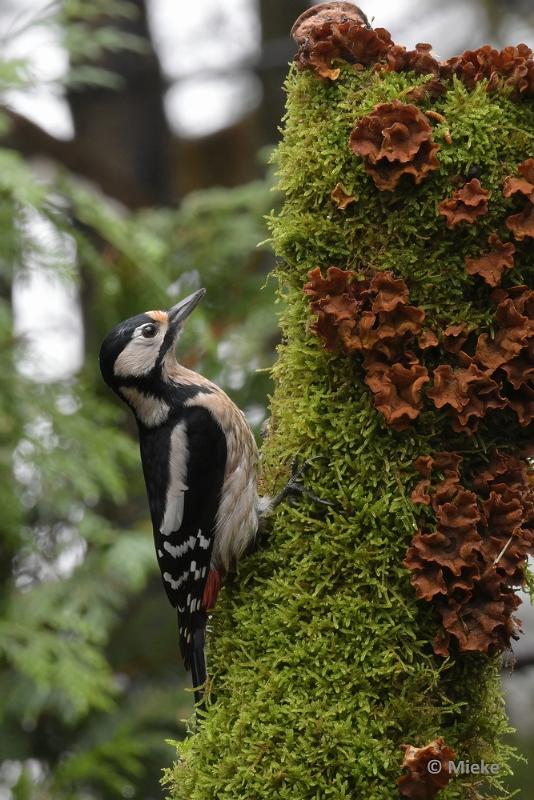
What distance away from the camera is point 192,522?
11.3 feet

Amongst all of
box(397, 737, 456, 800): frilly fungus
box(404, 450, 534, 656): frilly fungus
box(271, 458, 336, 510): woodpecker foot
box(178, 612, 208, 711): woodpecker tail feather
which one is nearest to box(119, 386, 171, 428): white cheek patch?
box(178, 612, 208, 711): woodpecker tail feather

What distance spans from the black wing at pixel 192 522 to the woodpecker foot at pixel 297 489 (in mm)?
413

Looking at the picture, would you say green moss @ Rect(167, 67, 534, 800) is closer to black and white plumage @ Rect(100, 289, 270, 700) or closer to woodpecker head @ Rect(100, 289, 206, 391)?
black and white plumage @ Rect(100, 289, 270, 700)

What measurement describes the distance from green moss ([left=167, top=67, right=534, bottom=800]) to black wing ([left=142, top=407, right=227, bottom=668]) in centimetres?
30

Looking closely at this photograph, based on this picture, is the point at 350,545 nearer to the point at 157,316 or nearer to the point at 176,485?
the point at 176,485

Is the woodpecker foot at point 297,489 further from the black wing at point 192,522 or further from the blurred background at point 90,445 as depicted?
the blurred background at point 90,445

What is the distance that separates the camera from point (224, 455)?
349 centimetres

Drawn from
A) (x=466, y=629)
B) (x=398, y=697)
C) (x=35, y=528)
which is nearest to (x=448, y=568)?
(x=466, y=629)

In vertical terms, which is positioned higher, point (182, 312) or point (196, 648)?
point (182, 312)

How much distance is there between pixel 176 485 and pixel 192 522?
0.42 feet

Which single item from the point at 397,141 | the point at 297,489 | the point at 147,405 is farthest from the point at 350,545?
the point at 147,405

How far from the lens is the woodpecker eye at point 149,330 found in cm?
370

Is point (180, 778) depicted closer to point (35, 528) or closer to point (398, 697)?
point (398, 697)

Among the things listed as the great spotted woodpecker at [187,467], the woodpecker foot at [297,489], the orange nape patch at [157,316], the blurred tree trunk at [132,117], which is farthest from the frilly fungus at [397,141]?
the blurred tree trunk at [132,117]
